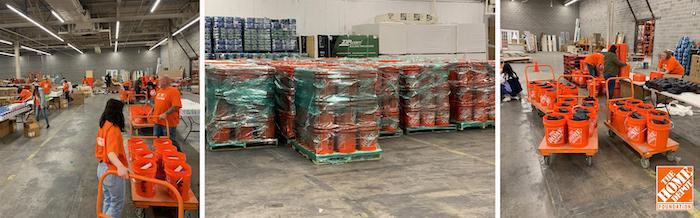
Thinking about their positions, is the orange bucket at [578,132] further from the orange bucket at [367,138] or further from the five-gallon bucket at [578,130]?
the orange bucket at [367,138]

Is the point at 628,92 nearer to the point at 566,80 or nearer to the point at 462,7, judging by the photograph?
the point at 566,80

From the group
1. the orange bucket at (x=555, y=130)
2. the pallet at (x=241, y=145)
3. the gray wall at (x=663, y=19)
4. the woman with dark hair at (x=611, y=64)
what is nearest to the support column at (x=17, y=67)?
the pallet at (x=241, y=145)

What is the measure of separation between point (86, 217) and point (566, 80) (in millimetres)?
11144

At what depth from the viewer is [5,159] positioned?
5785mm

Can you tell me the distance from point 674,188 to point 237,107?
4.77m

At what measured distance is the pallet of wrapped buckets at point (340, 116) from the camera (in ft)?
17.8

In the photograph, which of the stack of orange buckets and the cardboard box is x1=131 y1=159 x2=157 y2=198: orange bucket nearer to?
the stack of orange buckets

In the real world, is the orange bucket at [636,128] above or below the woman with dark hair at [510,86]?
below

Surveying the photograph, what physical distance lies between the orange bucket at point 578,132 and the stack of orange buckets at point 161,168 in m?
3.61

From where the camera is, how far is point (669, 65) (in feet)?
26.1

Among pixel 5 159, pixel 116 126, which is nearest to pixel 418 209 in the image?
pixel 116 126

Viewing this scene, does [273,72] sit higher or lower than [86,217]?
higher

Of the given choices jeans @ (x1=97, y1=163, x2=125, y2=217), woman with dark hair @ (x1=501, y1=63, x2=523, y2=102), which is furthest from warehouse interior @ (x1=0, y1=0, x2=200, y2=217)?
woman with dark hair @ (x1=501, y1=63, x2=523, y2=102)

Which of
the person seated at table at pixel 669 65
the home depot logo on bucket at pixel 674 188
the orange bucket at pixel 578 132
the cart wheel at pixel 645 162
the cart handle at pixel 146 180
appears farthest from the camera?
the person seated at table at pixel 669 65
